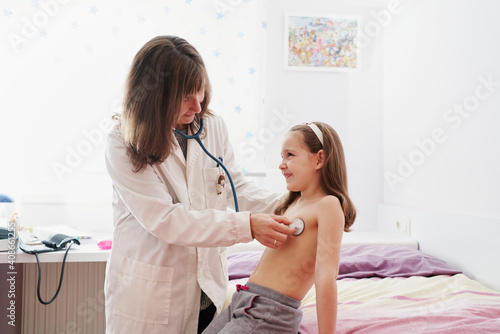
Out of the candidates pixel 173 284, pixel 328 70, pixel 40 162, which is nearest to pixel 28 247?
pixel 173 284

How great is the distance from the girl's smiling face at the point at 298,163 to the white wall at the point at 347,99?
→ 1.47 m

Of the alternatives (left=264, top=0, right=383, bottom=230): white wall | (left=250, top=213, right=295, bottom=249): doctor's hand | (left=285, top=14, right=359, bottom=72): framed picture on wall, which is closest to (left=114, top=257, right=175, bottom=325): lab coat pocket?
(left=250, top=213, right=295, bottom=249): doctor's hand

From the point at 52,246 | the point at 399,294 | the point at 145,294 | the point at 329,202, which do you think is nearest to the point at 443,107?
the point at 399,294

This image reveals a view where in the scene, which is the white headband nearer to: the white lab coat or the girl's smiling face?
the girl's smiling face

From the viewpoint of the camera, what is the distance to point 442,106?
224 cm

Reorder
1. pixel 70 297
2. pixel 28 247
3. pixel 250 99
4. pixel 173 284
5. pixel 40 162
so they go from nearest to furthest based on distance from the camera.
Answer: pixel 173 284 < pixel 28 247 < pixel 70 297 < pixel 40 162 < pixel 250 99

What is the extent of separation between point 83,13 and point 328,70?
5.02 feet

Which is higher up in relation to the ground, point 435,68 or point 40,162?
point 435,68

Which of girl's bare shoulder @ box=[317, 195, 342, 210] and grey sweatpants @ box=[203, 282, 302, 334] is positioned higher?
girl's bare shoulder @ box=[317, 195, 342, 210]

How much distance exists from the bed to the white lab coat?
1.27 feet

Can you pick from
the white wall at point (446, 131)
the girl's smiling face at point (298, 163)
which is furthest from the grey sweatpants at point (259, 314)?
the white wall at point (446, 131)

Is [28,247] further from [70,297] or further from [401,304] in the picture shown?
[401,304]

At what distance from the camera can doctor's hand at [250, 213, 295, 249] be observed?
113 centimetres

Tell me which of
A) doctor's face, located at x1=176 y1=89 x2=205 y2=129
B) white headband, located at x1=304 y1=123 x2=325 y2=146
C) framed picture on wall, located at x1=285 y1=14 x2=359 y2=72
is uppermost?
framed picture on wall, located at x1=285 y1=14 x2=359 y2=72
